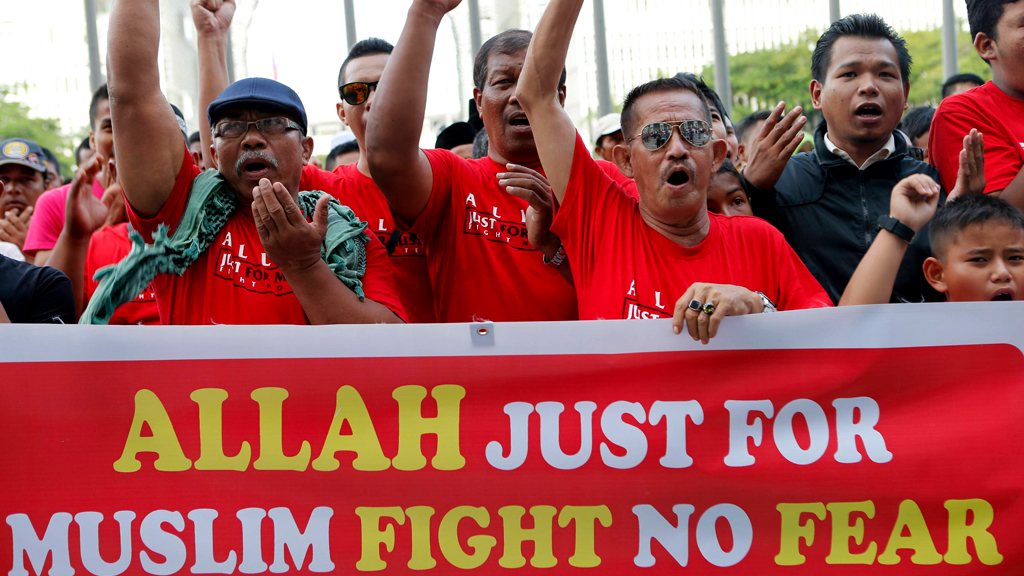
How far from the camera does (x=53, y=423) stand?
2395 millimetres

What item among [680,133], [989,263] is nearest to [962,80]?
[989,263]

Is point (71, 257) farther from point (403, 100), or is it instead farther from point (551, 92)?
point (551, 92)

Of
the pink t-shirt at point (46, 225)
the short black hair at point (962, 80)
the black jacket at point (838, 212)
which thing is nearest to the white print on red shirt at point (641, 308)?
the black jacket at point (838, 212)

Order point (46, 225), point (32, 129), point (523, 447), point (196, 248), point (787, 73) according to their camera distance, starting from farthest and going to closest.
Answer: point (787, 73) → point (32, 129) → point (46, 225) → point (196, 248) → point (523, 447)

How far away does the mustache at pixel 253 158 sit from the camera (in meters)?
2.85

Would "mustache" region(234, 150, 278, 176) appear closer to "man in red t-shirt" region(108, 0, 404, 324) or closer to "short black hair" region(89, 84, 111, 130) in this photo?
"man in red t-shirt" region(108, 0, 404, 324)

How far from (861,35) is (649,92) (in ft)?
3.40

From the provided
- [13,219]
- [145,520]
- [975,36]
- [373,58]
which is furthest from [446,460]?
[13,219]

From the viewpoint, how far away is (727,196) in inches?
144

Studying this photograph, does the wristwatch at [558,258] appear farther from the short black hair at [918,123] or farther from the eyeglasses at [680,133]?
the short black hair at [918,123]

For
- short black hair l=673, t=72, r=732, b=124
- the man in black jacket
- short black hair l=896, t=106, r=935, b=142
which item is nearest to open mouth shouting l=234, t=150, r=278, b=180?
short black hair l=673, t=72, r=732, b=124

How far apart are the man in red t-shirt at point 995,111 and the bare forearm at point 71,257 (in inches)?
120

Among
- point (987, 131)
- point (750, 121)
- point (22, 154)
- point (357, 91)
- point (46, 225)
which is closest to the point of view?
point (987, 131)

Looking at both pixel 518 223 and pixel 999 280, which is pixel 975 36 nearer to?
pixel 999 280
